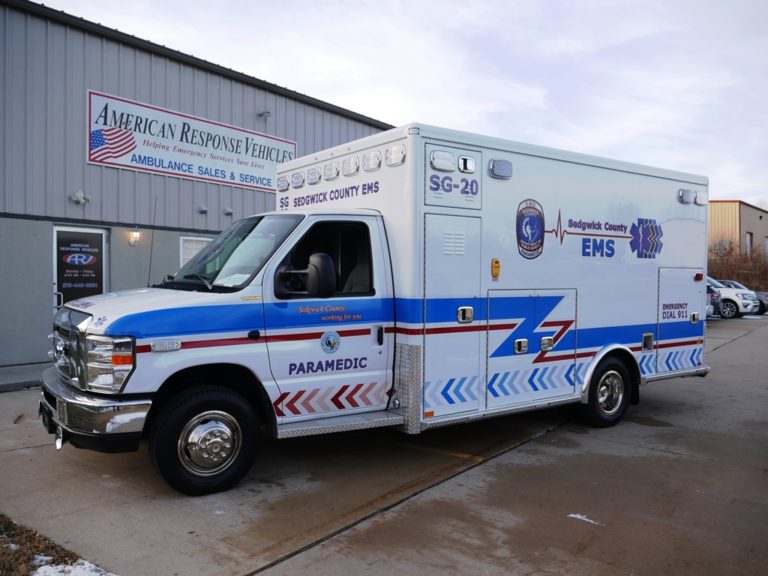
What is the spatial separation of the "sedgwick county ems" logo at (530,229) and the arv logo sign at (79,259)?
8755 millimetres

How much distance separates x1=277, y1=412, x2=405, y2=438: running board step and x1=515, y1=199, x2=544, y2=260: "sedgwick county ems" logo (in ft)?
7.13

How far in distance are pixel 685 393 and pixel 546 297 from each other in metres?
4.62

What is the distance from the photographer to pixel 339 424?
534cm

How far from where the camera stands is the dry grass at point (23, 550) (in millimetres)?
3684

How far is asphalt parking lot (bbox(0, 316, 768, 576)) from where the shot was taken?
400cm

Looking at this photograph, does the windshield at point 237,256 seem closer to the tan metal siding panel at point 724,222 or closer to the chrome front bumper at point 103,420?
the chrome front bumper at point 103,420

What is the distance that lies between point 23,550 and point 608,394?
607cm

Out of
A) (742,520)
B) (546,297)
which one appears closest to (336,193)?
(546,297)

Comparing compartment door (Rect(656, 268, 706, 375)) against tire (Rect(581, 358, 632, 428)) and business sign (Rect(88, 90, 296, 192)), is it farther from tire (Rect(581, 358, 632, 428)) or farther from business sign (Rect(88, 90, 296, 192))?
business sign (Rect(88, 90, 296, 192))

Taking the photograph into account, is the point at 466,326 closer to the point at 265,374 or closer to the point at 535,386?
the point at 535,386

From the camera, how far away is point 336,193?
6.52 m

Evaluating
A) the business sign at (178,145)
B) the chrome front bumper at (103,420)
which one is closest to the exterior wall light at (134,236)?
the business sign at (178,145)

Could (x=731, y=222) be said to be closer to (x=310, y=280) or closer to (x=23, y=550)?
(x=310, y=280)

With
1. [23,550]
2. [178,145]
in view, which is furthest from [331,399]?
[178,145]
